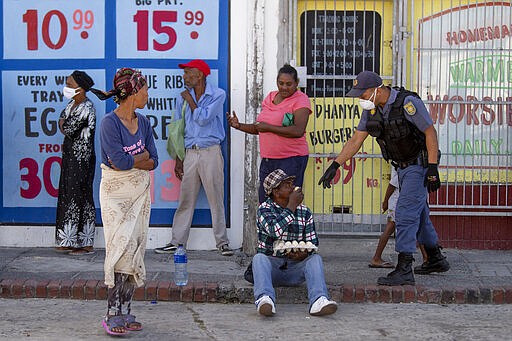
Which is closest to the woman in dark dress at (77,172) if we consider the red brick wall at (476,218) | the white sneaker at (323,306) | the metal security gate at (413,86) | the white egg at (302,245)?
the metal security gate at (413,86)

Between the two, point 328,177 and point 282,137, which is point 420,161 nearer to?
point 328,177

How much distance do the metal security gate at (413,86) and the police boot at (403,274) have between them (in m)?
1.68

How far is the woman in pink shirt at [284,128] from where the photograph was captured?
813 centimetres

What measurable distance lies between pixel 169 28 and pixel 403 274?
11.3 ft

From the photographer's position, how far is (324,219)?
940 cm

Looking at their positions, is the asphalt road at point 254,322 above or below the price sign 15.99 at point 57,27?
below

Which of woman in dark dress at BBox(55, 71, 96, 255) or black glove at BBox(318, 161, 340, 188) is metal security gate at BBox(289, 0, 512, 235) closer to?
black glove at BBox(318, 161, 340, 188)

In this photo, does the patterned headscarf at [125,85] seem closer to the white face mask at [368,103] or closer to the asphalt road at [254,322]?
the asphalt road at [254,322]

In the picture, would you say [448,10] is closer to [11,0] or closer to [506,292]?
[506,292]

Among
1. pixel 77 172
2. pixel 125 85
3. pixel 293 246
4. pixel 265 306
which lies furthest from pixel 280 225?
pixel 77 172

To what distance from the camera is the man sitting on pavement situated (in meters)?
6.97

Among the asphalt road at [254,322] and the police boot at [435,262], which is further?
the police boot at [435,262]

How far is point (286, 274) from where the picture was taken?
7.31m

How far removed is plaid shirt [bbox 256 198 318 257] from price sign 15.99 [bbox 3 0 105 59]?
3.08 metres
